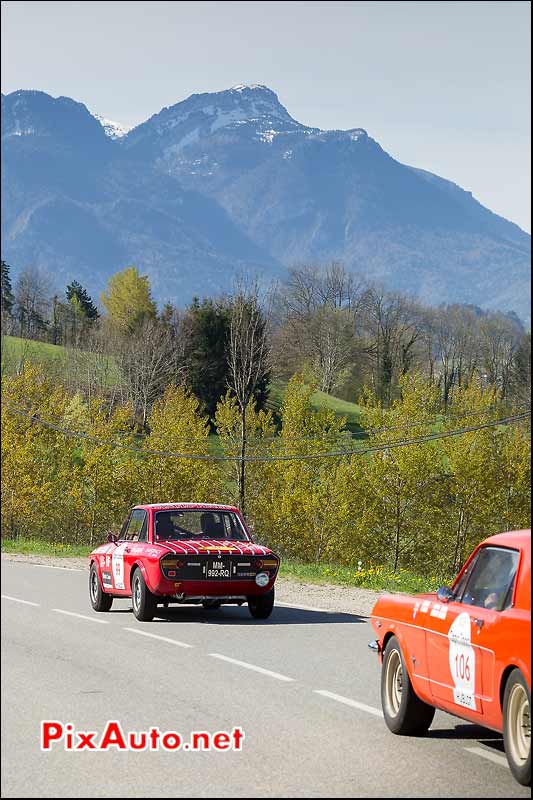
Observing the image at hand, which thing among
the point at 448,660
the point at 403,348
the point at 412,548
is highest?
the point at 403,348

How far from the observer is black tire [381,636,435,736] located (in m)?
9.19

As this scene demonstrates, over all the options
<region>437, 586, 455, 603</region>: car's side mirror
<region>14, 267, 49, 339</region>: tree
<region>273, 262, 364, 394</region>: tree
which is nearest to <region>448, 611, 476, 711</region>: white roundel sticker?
<region>437, 586, 455, 603</region>: car's side mirror

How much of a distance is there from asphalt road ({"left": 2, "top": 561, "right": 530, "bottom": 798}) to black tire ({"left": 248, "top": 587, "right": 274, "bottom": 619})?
479 mm

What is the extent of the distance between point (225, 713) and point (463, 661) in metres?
2.78

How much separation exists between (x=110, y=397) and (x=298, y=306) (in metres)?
45.8

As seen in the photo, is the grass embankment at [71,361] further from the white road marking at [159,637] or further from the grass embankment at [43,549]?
the white road marking at [159,637]

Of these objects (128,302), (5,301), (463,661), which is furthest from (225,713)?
(128,302)

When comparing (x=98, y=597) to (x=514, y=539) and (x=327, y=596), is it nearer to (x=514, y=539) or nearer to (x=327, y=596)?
(x=327, y=596)

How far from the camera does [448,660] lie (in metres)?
8.31

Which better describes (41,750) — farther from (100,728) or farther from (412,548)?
(412,548)

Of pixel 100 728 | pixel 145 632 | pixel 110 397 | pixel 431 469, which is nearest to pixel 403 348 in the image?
pixel 110 397

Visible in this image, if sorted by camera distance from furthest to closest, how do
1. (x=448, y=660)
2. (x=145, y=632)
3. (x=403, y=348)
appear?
(x=403, y=348) < (x=145, y=632) < (x=448, y=660)

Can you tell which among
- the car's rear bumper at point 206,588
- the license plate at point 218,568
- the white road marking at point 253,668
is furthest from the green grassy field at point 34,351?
the white road marking at point 253,668

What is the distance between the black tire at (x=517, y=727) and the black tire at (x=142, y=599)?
10.6m
